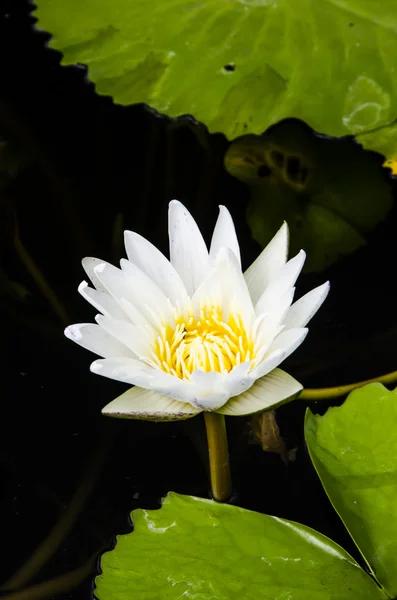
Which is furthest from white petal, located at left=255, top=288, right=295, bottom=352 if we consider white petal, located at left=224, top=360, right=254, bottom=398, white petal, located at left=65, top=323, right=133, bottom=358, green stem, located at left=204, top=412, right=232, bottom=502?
white petal, located at left=65, top=323, right=133, bottom=358

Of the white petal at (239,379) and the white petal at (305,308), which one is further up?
the white petal at (305,308)

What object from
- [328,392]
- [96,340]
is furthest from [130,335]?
[328,392]

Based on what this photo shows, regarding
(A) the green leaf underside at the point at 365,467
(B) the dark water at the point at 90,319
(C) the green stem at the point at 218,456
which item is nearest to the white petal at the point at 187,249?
(C) the green stem at the point at 218,456

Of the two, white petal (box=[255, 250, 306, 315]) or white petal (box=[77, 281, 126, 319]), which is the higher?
white petal (box=[255, 250, 306, 315])

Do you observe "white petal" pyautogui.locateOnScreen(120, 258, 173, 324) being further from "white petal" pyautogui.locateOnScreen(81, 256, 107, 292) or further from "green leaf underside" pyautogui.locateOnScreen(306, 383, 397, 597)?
"green leaf underside" pyautogui.locateOnScreen(306, 383, 397, 597)

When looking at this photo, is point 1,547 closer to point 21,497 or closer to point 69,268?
point 21,497

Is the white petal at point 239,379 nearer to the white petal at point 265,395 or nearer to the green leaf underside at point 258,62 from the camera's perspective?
the white petal at point 265,395

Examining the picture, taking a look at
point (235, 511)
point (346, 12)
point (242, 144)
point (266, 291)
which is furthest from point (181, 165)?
point (235, 511)
